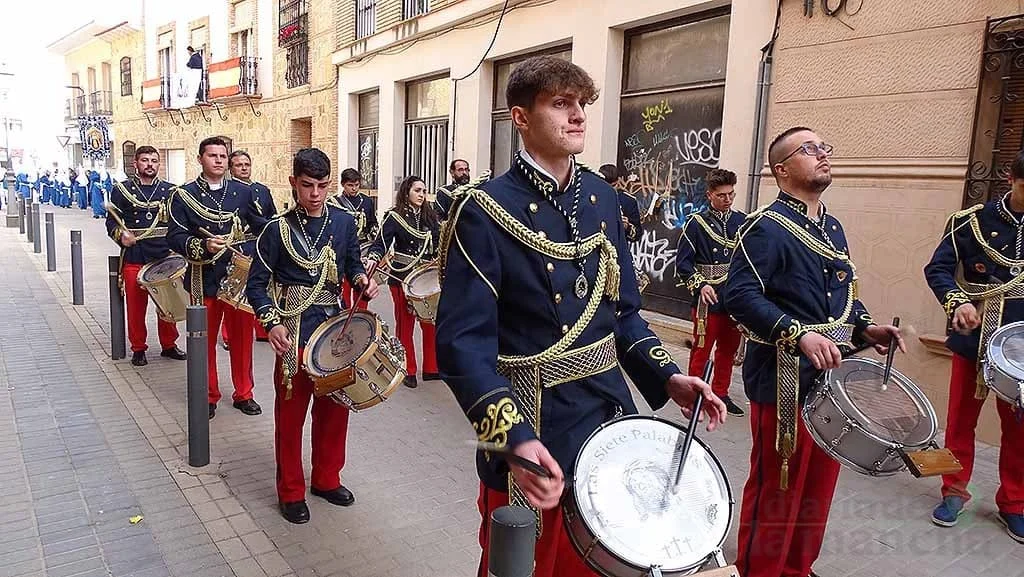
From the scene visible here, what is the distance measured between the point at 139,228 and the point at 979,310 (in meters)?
7.07

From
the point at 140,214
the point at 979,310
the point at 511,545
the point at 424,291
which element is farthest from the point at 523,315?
the point at 140,214

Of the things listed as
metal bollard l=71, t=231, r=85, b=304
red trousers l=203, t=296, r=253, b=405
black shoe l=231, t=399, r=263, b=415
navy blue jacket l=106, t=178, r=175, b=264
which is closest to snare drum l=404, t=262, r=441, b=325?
red trousers l=203, t=296, r=253, b=405

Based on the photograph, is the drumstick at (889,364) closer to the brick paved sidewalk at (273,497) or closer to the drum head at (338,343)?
the brick paved sidewalk at (273,497)

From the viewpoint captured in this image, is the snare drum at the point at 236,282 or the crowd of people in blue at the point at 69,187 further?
the crowd of people in blue at the point at 69,187

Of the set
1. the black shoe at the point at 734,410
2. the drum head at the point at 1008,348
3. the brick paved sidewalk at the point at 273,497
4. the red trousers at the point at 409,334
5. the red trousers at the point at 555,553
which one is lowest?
the brick paved sidewalk at the point at 273,497

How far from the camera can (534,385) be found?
2.19 meters

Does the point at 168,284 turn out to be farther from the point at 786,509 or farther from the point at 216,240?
the point at 786,509

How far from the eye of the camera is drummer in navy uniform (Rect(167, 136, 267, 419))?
6125 millimetres

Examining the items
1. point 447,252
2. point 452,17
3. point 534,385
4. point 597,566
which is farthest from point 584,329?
point 452,17

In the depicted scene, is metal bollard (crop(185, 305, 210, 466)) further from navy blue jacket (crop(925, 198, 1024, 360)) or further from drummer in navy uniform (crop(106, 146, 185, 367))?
navy blue jacket (crop(925, 198, 1024, 360))

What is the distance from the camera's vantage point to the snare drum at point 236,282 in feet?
19.6

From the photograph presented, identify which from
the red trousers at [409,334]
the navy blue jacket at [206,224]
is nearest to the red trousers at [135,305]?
the navy blue jacket at [206,224]

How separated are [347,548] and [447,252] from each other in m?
2.27

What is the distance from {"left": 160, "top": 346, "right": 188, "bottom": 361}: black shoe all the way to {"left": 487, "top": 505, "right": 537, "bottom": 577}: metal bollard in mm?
6840
